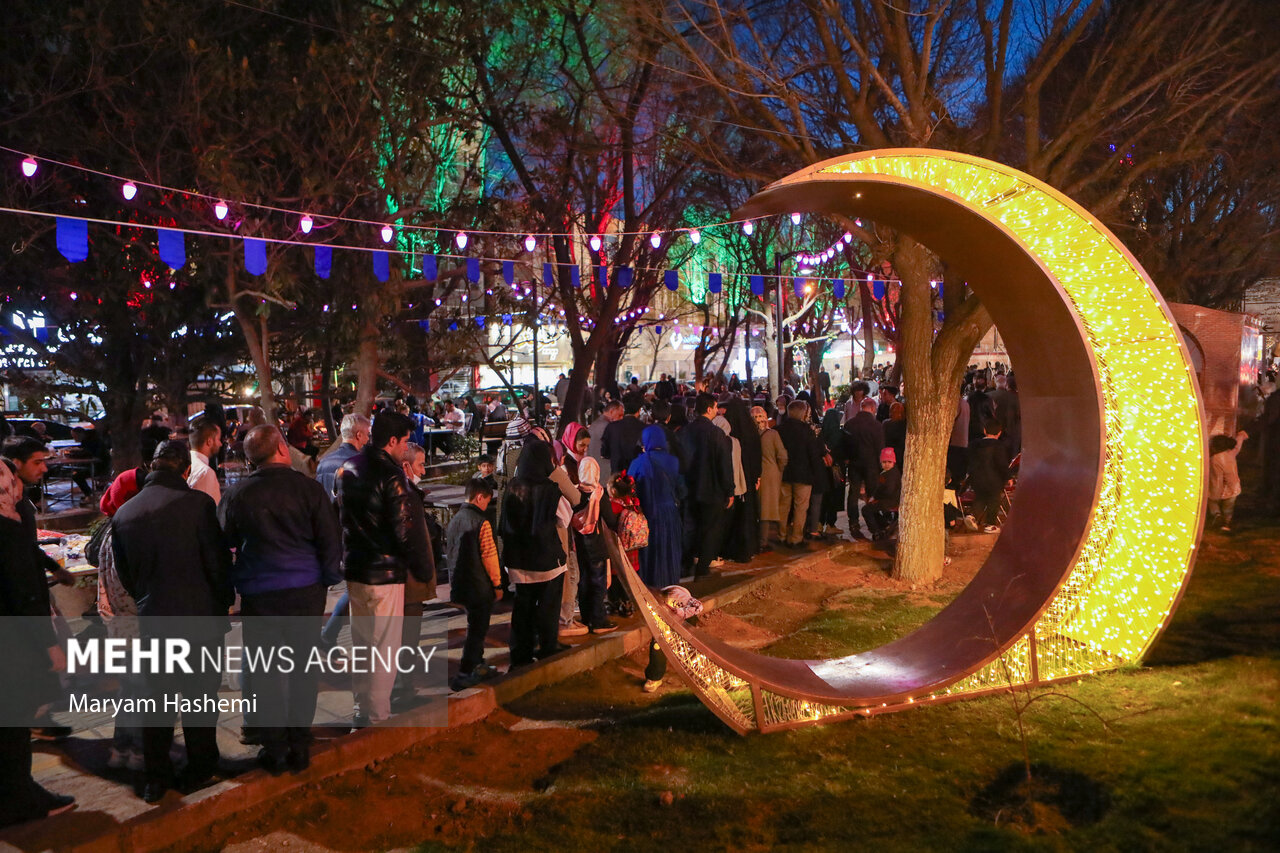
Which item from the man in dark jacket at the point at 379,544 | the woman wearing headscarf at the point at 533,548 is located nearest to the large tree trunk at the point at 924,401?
the woman wearing headscarf at the point at 533,548

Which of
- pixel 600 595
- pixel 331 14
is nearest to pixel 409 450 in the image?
pixel 600 595

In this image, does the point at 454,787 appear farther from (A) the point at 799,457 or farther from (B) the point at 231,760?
(A) the point at 799,457

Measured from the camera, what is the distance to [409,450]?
6406 millimetres

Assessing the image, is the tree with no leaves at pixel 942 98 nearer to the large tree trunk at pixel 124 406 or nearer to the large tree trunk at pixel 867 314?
the large tree trunk at pixel 124 406

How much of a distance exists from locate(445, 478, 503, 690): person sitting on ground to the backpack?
144 cm

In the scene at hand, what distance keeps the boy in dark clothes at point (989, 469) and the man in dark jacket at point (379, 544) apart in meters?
7.32

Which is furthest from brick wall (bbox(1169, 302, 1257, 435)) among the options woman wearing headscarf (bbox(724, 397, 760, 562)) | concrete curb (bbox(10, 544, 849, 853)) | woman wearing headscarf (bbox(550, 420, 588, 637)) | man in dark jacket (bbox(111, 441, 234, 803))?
man in dark jacket (bbox(111, 441, 234, 803))

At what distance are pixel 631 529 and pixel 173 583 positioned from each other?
361 cm

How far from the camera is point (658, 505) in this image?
8.39m

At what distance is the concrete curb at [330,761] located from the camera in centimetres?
423

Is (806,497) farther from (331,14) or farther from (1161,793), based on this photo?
(331,14)

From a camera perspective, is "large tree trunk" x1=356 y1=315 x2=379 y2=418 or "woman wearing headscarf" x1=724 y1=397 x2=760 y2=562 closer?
"woman wearing headscarf" x1=724 y1=397 x2=760 y2=562

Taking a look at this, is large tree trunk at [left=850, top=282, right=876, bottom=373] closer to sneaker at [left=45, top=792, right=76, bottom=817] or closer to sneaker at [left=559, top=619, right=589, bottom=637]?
sneaker at [left=559, top=619, right=589, bottom=637]

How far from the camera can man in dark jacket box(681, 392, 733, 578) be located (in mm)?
9125
